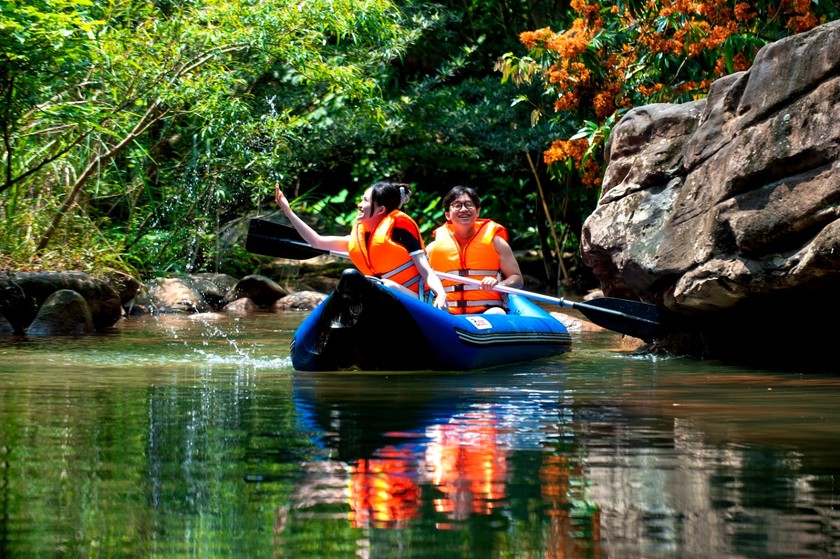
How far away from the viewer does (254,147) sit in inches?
536

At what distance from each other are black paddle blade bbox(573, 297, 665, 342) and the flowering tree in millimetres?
2178

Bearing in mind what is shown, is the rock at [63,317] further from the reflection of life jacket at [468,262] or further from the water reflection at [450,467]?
the water reflection at [450,467]

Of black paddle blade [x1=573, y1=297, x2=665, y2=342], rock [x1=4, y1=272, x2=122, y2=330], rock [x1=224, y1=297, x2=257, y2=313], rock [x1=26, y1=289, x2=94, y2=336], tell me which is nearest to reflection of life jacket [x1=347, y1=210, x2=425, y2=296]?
black paddle blade [x1=573, y1=297, x2=665, y2=342]

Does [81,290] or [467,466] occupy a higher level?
[81,290]

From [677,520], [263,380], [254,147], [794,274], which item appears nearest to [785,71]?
[794,274]

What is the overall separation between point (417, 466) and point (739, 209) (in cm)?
371

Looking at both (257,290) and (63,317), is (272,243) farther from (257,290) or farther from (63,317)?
(257,290)

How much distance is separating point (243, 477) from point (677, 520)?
1236 millimetres

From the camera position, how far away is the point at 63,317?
983 cm

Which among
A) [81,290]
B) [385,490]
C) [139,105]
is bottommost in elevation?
[385,490]

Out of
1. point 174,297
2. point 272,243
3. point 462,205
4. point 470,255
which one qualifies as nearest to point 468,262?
point 470,255

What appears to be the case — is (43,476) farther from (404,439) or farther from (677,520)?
(677,520)

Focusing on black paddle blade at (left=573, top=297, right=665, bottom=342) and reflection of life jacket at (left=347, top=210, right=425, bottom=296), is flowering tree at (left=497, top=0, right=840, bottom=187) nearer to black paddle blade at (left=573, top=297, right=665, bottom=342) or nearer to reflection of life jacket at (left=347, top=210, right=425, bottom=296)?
black paddle blade at (left=573, top=297, right=665, bottom=342)

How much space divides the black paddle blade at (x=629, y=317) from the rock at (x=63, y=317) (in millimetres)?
4157
